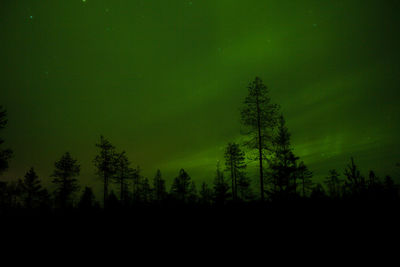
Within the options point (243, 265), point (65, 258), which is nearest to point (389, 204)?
point (243, 265)

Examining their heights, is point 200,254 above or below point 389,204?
below

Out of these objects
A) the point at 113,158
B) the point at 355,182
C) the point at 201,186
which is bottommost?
the point at 201,186

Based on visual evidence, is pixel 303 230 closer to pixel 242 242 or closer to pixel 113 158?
pixel 242 242

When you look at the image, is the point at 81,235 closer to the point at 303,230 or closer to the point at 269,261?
the point at 269,261

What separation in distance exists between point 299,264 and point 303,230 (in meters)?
1.79

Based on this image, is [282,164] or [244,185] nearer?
[282,164]

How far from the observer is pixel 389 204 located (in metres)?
6.04

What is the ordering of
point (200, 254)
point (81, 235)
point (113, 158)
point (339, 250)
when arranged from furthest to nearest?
point (113, 158), point (81, 235), point (200, 254), point (339, 250)

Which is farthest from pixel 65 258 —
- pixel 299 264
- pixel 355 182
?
pixel 355 182

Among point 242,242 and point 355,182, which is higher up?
point 355,182

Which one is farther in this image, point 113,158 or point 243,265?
point 113,158

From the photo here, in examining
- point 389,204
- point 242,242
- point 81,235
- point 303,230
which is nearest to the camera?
point 242,242

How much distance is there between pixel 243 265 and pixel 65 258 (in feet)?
12.3

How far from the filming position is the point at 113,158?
31.1 m
